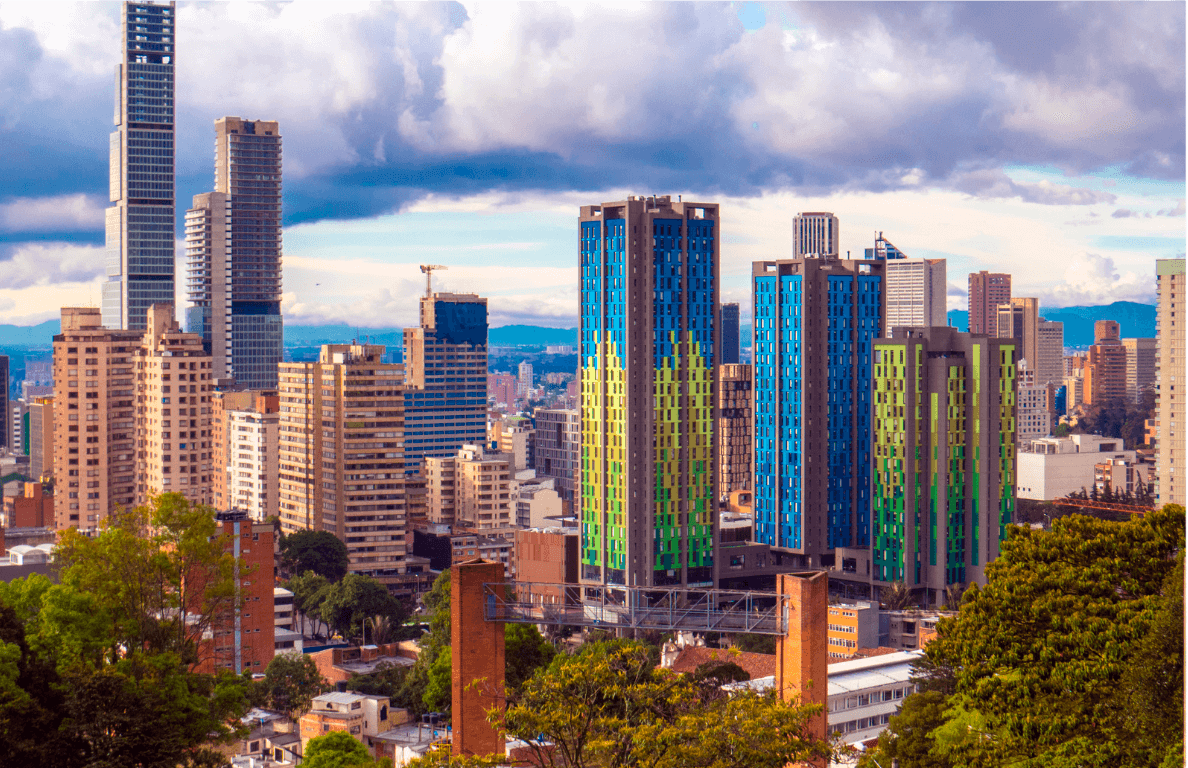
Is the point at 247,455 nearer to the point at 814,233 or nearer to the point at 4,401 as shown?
the point at 4,401

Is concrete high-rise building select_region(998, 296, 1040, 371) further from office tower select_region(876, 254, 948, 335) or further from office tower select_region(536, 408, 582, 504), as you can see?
office tower select_region(536, 408, 582, 504)

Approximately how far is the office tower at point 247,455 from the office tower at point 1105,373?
100 m

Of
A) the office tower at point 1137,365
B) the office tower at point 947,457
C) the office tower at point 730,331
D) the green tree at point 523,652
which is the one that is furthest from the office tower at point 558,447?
the green tree at point 523,652

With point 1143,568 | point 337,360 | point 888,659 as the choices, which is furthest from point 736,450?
point 1143,568

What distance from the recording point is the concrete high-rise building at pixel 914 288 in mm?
167250

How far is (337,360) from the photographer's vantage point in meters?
73.6

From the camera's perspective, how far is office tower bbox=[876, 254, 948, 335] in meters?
167

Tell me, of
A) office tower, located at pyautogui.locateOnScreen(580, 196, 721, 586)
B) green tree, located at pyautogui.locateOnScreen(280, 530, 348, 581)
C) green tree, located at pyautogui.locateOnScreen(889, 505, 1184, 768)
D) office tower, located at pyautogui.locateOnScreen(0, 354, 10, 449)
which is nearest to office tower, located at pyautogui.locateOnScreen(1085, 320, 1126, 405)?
office tower, located at pyautogui.locateOnScreen(580, 196, 721, 586)

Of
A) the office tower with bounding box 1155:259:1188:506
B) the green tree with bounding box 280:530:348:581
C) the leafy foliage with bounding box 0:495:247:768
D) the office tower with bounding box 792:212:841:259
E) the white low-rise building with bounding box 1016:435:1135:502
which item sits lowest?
the green tree with bounding box 280:530:348:581

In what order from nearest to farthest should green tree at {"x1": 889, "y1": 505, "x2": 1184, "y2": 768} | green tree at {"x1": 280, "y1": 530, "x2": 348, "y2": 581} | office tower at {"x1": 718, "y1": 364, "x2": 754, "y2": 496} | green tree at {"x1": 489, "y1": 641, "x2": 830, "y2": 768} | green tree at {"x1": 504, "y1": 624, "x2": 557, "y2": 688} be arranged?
1. green tree at {"x1": 889, "y1": 505, "x2": 1184, "y2": 768}
2. green tree at {"x1": 489, "y1": 641, "x2": 830, "y2": 768}
3. green tree at {"x1": 504, "y1": 624, "x2": 557, "y2": 688}
4. green tree at {"x1": 280, "y1": 530, "x2": 348, "y2": 581}
5. office tower at {"x1": 718, "y1": 364, "x2": 754, "y2": 496}

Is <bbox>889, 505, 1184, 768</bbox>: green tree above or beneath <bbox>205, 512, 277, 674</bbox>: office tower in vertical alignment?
above

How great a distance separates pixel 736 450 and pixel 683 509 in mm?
40677

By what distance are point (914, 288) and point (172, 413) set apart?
116 meters

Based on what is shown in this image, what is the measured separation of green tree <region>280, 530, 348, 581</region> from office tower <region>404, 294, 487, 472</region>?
5207 centimetres
